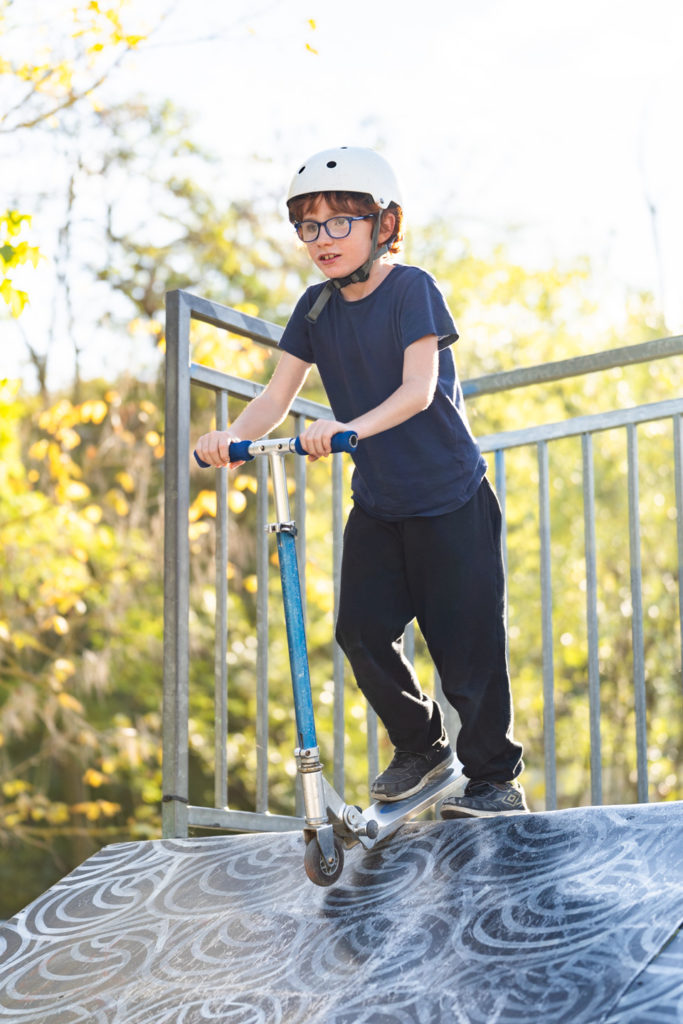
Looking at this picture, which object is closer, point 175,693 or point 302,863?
point 302,863

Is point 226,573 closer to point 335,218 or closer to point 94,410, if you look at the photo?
point 335,218

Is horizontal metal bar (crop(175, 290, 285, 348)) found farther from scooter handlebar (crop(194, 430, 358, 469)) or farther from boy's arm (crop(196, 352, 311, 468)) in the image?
scooter handlebar (crop(194, 430, 358, 469))

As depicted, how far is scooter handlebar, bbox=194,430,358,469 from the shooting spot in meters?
2.11

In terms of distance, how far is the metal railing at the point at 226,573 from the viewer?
108 inches

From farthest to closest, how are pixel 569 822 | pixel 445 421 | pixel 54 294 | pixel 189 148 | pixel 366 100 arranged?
pixel 366 100 < pixel 189 148 < pixel 54 294 < pixel 445 421 < pixel 569 822

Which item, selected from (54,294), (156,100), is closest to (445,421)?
(54,294)

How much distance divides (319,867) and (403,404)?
0.91 metres

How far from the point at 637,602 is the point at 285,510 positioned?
1019mm

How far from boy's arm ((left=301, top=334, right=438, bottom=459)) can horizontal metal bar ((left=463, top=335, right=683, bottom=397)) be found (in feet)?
2.04

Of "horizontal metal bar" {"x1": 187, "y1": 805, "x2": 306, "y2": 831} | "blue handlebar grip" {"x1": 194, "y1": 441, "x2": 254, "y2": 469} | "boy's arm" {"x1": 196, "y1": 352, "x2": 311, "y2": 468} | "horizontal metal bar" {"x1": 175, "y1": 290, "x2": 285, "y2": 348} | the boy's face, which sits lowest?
"horizontal metal bar" {"x1": 187, "y1": 805, "x2": 306, "y2": 831}

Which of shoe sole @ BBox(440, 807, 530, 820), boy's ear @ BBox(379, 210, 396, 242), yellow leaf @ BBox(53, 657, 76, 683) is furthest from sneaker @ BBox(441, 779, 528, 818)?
yellow leaf @ BBox(53, 657, 76, 683)

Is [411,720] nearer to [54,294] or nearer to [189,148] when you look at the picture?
[54,294]

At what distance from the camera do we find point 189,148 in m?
10.8

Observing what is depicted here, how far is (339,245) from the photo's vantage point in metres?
2.54
